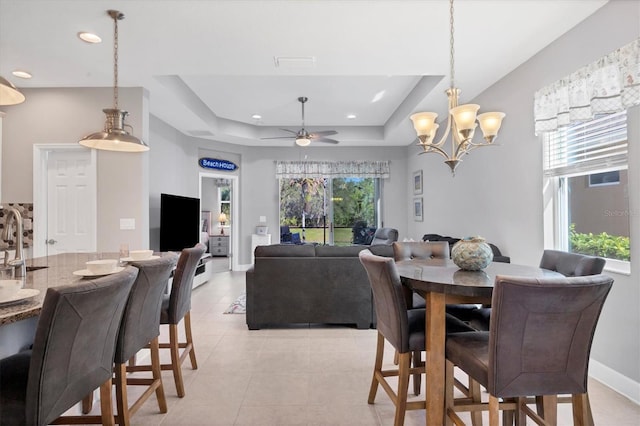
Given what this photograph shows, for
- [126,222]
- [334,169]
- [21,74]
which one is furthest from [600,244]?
[21,74]

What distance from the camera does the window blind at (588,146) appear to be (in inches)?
96.5

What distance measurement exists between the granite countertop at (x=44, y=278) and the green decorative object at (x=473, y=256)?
2016 millimetres

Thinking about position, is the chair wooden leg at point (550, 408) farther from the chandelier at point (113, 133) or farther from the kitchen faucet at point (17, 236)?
the chandelier at point (113, 133)

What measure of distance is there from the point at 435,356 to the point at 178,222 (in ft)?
15.4

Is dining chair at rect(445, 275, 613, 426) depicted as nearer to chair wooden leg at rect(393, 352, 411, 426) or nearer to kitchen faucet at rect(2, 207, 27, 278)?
chair wooden leg at rect(393, 352, 411, 426)

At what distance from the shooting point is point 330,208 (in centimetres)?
784

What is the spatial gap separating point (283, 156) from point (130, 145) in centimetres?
495

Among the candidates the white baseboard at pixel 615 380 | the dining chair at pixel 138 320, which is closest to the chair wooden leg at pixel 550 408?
the white baseboard at pixel 615 380

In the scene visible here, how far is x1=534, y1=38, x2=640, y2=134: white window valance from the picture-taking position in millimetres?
2240

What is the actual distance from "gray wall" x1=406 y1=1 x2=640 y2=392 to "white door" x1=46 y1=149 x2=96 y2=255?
4.90 metres

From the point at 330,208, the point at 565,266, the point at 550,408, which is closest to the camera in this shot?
the point at 550,408

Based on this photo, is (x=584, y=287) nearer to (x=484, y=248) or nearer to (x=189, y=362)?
(x=484, y=248)

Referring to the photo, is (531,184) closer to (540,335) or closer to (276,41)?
(540,335)

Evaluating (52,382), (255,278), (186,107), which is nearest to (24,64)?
(186,107)
